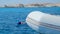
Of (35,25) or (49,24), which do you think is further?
(35,25)

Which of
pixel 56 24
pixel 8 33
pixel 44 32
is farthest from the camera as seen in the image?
pixel 8 33

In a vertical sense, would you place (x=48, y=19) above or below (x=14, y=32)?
above

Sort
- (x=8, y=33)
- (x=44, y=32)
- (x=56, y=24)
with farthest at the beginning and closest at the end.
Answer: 1. (x=8, y=33)
2. (x=44, y=32)
3. (x=56, y=24)

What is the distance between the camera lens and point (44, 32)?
5363mm

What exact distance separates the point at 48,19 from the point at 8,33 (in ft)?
5.05

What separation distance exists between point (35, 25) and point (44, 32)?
39 cm

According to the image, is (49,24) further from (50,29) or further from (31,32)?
(31,32)

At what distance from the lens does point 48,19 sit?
520cm

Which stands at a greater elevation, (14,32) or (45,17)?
(45,17)

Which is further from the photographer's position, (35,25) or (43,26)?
(35,25)

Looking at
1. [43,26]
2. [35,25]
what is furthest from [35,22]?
[43,26]

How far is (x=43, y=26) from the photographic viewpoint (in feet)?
17.2

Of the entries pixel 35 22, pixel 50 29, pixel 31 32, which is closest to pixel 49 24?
pixel 50 29

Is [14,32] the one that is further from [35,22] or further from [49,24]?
[49,24]
